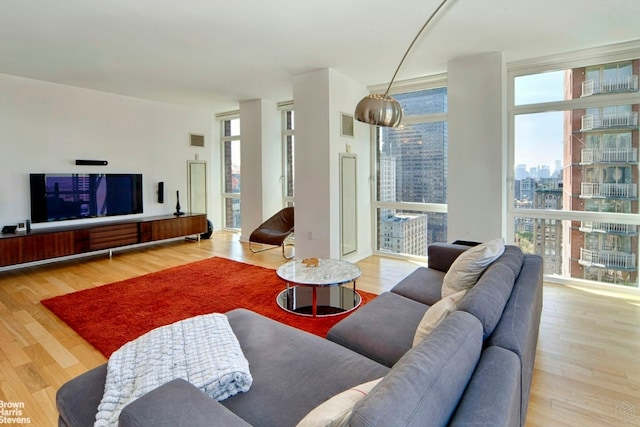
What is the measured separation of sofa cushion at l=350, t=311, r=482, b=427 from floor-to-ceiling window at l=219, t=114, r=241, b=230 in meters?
6.84

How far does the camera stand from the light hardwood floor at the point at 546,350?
77.9 inches

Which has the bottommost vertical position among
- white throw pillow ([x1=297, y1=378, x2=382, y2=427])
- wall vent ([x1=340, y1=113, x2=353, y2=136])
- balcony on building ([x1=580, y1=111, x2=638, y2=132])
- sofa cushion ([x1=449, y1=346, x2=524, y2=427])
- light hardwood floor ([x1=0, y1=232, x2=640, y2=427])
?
light hardwood floor ([x1=0, y1=232, x2=640, y2=427])

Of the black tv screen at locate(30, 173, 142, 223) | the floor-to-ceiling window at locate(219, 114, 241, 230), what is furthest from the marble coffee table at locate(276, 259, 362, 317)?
the floor-to-ceiling window at locate(219, 114, 241, 230)

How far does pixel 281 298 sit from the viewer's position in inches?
136

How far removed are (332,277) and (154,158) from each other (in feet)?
15.8

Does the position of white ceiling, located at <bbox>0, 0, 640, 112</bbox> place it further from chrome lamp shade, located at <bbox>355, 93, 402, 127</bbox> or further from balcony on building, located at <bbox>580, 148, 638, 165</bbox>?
balcony on building, located at <bbox>580, 148, 638, 165</bbox>

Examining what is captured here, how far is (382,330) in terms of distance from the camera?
194cm

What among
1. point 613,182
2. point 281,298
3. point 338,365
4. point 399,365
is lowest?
point 281,298

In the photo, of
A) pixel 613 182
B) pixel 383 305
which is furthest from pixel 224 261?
pixel 613 182

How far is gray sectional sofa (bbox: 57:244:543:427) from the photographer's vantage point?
0.87 m

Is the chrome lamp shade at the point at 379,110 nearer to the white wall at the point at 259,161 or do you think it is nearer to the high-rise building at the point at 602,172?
the high-rise building at the point at 602,172

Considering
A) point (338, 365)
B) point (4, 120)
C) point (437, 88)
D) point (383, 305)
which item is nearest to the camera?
point (338, 365)

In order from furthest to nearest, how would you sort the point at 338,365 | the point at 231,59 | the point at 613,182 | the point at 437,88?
the point at 437,88 < the point at 231,59 < the point at 613,182 < the point at 338,365

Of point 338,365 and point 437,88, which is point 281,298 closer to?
point 338,365
